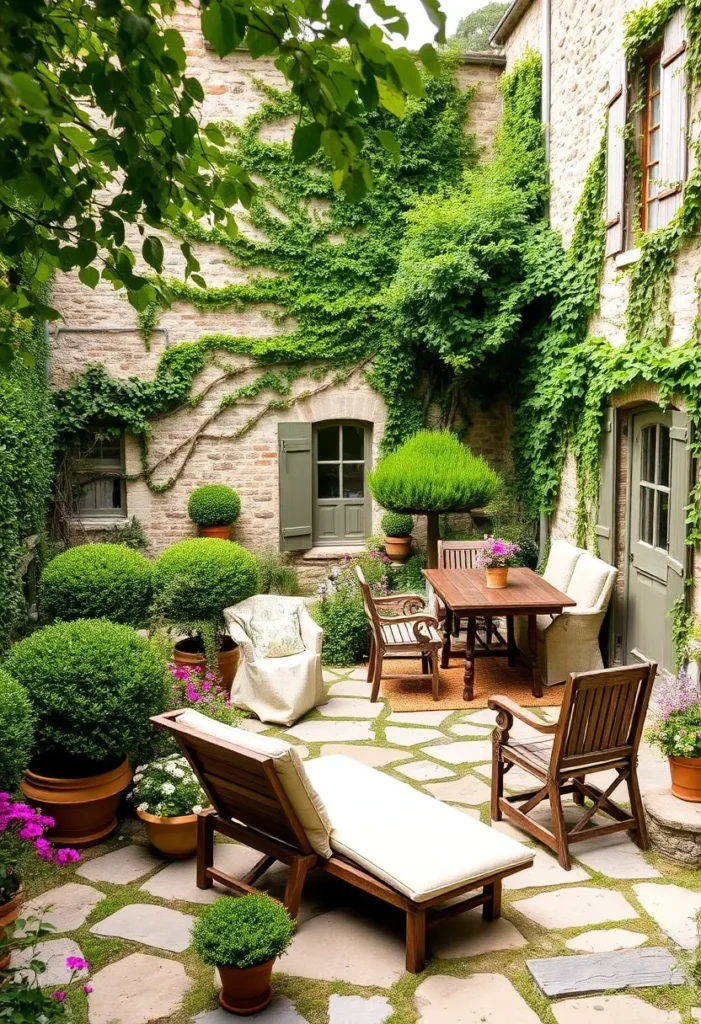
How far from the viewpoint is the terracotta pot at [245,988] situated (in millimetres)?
3219

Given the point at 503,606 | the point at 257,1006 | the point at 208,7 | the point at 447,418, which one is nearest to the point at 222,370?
the point at 447,418

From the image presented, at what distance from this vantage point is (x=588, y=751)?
4559mm

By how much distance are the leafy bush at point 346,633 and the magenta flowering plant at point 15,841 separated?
455 cm

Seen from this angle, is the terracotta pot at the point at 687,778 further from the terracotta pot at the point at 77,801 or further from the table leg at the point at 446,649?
the table leg at the point at 446,649

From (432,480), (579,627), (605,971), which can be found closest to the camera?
(605,971)

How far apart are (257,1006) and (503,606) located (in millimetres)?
4068

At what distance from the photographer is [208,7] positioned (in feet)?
6.25

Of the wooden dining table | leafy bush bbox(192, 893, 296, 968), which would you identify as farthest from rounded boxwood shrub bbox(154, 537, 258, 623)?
leafy bush bbox(192, 893, 296, 968)

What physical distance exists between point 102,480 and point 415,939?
25.9 ft

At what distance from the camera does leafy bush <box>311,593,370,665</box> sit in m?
8.29

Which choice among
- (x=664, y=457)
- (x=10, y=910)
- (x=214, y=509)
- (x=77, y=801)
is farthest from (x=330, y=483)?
(x=10, y=910)

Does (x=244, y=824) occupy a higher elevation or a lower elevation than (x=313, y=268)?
lower

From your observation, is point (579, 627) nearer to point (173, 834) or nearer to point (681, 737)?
point (681, 737)

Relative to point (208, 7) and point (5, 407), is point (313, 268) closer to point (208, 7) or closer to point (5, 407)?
point (5, 407)
